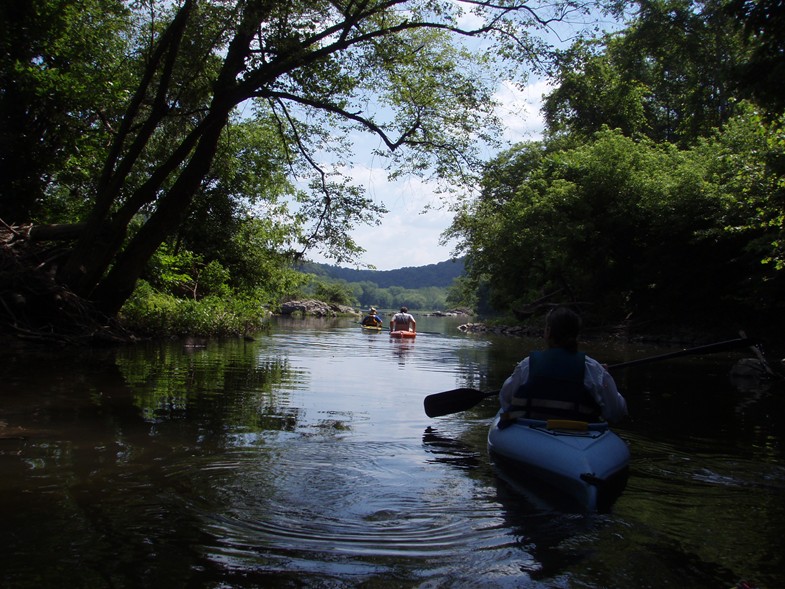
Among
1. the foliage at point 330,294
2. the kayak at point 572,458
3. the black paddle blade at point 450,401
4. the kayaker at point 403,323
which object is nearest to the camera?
the kayak at point 572,458

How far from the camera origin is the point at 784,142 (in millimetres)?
11781

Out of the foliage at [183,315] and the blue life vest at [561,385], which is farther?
the foliage at [183,315]

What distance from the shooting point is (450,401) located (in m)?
7.14

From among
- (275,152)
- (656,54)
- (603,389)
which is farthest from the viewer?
(275,152)

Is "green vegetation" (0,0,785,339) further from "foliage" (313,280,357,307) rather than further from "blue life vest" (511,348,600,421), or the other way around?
"foliage" (313,280,357,307)

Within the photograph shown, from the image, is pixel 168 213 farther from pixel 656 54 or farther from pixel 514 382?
pixel 656 54

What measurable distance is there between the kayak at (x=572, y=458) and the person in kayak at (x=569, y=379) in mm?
136

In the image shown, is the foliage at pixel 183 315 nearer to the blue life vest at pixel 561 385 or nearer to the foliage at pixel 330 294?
the blue life vest at pixel 561 385

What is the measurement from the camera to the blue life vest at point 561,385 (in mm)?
4848

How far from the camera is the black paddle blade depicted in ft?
23.3

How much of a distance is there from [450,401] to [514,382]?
196 centimetres

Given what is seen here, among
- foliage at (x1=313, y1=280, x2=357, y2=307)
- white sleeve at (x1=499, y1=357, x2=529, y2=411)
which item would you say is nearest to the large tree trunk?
white sleeve at (x1=499, y1=357, x2=529, y2=411)

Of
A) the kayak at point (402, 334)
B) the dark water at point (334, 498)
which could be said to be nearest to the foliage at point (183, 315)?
the kayak at point (402, 334)

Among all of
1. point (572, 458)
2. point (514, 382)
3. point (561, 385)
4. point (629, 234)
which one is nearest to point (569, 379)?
point (561, 385)
